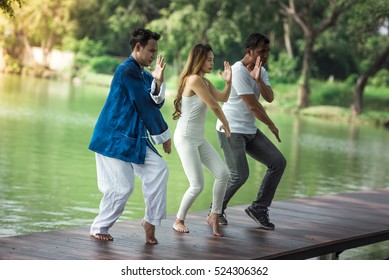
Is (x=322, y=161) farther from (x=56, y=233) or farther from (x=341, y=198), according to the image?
(x=56, y=233)

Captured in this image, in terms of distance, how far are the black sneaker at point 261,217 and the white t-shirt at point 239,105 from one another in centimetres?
69

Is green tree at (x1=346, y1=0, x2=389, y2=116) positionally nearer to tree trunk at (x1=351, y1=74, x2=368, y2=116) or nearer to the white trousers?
tree trunk at (x1=351, y1=74, x2=368, y2=116)

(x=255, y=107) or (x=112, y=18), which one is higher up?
(x=255, y=107)

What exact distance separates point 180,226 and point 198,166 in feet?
1.71

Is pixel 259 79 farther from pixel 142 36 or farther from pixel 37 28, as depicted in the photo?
pixel 37 28

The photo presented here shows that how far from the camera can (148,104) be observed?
7086 millimetres

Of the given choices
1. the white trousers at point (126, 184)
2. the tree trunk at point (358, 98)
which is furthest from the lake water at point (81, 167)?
the tree trunk at point (358, 98)

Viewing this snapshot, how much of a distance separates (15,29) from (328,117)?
22.6 metres

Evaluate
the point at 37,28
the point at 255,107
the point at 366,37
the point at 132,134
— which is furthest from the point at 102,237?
the point at 37,28

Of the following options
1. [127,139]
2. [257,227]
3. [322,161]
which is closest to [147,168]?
[127,139]

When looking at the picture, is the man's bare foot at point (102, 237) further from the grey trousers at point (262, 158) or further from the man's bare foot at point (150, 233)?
the grey trousers at point (262, 158)

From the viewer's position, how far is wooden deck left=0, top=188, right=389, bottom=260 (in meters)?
6.81

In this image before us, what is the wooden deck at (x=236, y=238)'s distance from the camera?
6.81 m

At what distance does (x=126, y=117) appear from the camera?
7.11m
